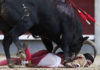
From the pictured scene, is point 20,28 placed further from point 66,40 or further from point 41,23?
point 66,40

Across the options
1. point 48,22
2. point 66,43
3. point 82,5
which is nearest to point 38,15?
point 48,22

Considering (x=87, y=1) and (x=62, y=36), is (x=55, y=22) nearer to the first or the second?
(x=62, y=36)

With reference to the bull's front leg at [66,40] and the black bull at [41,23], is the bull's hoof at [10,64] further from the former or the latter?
the bull's front leg at [66,40]

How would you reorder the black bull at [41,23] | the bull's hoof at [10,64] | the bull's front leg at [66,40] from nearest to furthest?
the black bull at [41,23], the bull's hoof at [10,64], the bull's front leg at [66,40]

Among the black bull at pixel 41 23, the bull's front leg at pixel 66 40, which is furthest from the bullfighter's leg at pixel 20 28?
the bull's front leg at pixel 66 40

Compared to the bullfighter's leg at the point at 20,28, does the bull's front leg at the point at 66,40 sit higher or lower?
lower

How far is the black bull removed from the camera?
27.8 feet

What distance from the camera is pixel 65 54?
935cm

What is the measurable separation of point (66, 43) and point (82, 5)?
463 cm

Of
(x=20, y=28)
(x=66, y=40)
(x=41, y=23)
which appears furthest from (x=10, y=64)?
(x=66, y=40)

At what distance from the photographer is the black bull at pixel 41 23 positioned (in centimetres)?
848

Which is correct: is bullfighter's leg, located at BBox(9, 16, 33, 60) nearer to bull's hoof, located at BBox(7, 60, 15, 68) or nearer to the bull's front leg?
bull's hoof, located at BBox(7, 60, 15, 68)

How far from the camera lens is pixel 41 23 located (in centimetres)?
895

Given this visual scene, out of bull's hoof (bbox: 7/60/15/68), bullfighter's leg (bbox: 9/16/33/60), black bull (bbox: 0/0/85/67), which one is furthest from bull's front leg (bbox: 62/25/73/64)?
bull's hoof (bbox: 7/60/15/68)
